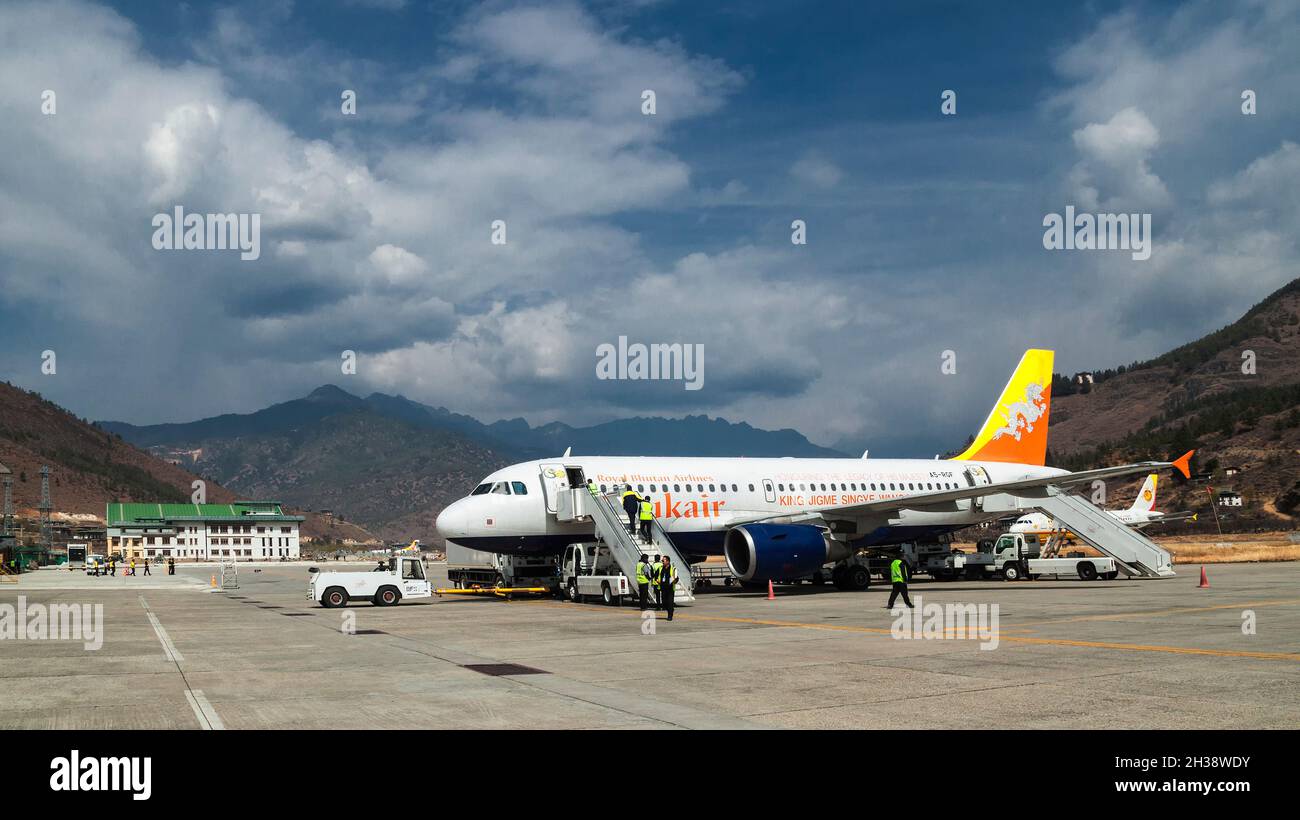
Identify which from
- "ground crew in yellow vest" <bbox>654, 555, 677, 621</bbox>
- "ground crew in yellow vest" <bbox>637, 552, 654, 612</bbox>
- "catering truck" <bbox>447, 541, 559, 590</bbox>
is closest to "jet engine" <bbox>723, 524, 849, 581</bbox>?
Answer: "ground crew in yellow vest" <bbox>637, 552, 654, 612</bbox>

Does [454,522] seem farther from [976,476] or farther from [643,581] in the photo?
[976,476]

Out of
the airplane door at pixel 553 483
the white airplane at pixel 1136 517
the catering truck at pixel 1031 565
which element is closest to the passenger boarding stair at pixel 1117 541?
the catering truck at pixel 1031 565

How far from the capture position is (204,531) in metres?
175

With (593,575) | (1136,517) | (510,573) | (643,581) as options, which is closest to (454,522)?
(510,573)

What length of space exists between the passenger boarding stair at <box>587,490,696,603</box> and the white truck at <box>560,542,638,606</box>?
1.44 ft

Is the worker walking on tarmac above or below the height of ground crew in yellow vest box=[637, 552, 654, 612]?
above

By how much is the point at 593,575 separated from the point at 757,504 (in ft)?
25.3

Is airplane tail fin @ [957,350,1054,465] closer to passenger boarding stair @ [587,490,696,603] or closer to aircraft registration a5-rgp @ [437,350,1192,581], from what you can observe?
aircraft registration a5-rgp @ [437,350,1192,581]

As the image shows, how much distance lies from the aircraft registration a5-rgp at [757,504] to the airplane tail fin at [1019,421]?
2.94 meters

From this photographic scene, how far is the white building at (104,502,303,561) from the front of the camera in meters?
169

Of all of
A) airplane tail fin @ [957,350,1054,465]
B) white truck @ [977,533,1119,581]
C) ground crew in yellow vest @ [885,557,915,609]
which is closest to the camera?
ground crew in yellow vest @ [885,557,915,609]
